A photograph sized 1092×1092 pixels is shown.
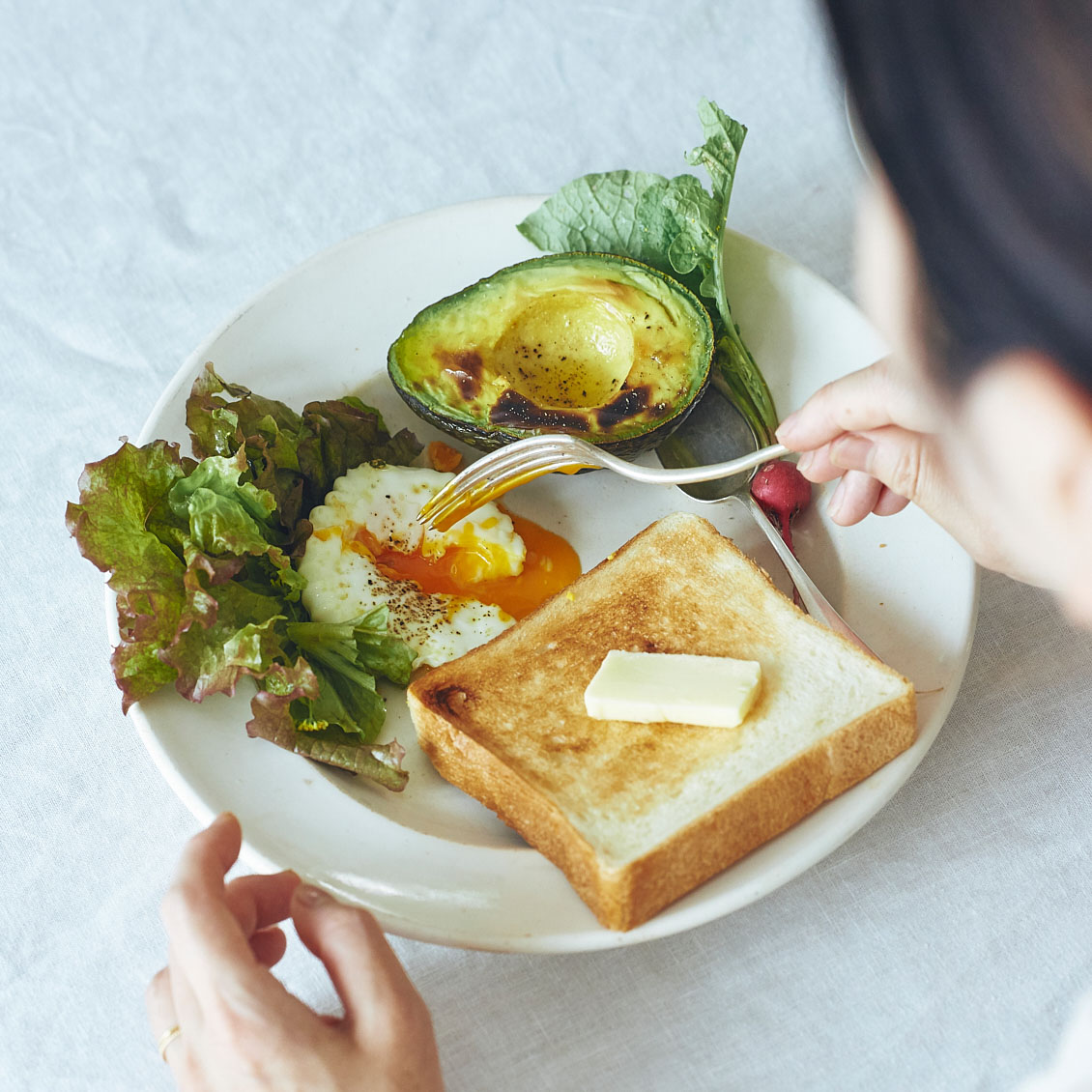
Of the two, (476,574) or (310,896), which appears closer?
(310,896)

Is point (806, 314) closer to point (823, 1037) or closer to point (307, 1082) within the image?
point (823, 1037)

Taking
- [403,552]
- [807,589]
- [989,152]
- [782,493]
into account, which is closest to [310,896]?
[403,552]

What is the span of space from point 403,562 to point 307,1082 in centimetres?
75

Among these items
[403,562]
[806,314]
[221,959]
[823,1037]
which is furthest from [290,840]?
[806,314]

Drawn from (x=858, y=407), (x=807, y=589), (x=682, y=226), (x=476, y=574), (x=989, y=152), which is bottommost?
(x=807, y=589)

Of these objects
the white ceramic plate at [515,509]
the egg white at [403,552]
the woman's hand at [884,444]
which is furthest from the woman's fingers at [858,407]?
the egg white at [403,552]

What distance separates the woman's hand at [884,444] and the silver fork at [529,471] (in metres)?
0.19

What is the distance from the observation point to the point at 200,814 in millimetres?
1178

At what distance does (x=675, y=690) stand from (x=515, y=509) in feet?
1.65

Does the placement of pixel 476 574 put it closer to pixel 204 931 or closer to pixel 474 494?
pixel 474 494

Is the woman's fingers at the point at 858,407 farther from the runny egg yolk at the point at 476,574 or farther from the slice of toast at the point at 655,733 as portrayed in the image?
the runny egg yolk at the point at 476,574

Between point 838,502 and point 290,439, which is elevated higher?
point 290,439

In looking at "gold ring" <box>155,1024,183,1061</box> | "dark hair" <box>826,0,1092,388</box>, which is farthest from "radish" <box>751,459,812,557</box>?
"dark hair" <box>826,0,1092,388</box>

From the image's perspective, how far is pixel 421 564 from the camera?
155 cm
